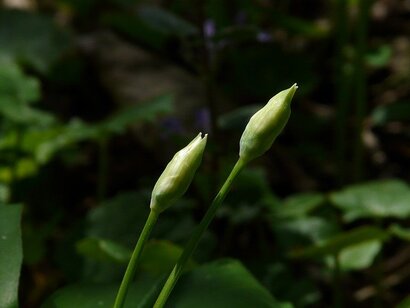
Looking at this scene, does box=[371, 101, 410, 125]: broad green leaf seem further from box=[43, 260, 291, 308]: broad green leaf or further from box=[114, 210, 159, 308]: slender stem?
box=[114, 210, 159, 308]: slender stem

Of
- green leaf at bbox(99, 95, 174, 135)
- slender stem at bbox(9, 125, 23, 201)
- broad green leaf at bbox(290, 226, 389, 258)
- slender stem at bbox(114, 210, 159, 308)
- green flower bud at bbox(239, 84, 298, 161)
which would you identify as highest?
green flower bud at bbox(239, 84, 298, 161)

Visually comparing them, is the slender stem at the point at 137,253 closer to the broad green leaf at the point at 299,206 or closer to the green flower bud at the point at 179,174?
the green flower bud at the point at 179,174

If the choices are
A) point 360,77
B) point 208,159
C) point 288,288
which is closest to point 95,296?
point 288,288

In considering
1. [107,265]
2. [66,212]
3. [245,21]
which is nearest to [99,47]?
[245,21]

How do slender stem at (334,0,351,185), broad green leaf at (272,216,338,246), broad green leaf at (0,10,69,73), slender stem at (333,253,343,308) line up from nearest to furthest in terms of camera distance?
slender stem at (333,253,343,308) → broad green leaf at (272,216,338,246) → slender stem at (334,0,351,185) → broad green leaf at (0,10,69,73)

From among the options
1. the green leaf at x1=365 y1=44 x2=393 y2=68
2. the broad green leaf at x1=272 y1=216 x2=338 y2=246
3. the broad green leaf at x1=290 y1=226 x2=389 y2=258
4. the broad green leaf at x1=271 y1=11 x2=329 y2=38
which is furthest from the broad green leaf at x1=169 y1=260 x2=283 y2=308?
the green leaf at x1=365 y1=44 x2=393 y2=68

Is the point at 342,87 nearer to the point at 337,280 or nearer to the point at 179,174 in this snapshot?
the point at 337,280
